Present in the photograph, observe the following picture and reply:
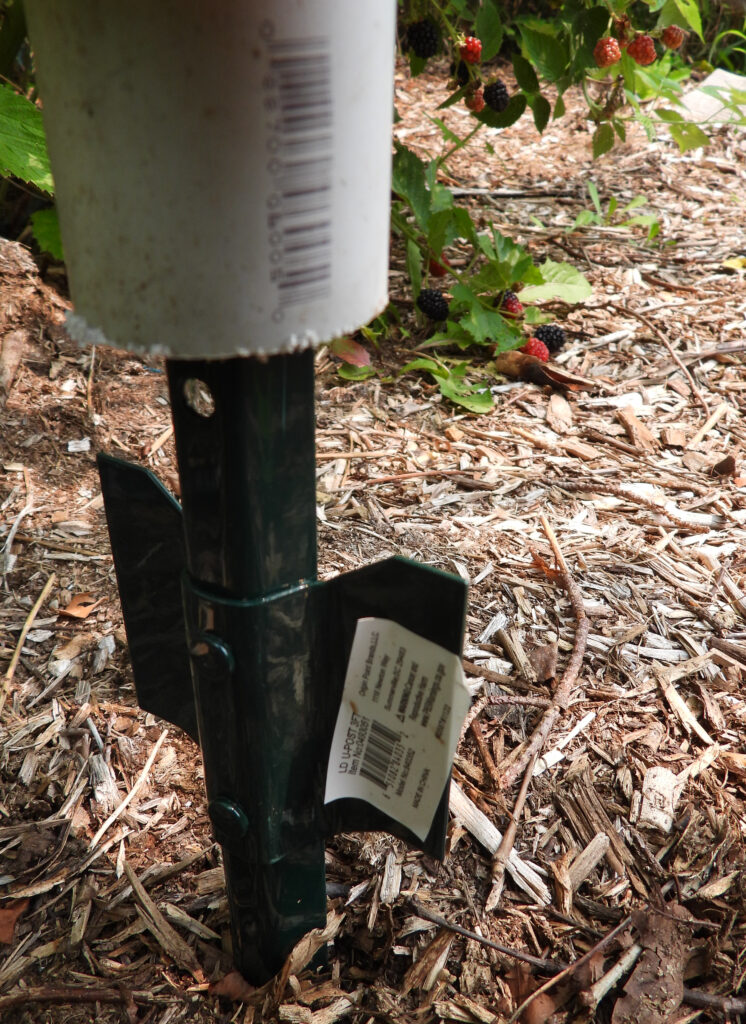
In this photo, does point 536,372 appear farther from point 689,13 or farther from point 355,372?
point 689,13

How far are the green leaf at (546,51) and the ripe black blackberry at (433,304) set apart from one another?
54 cm

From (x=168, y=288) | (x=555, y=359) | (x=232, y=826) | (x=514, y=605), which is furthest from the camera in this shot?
(x=555, y=359)

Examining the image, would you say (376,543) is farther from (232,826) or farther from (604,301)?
(604,301)

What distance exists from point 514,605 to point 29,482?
94cm

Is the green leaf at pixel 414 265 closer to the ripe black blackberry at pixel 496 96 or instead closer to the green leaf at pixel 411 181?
the green leaf at pixel 411 181

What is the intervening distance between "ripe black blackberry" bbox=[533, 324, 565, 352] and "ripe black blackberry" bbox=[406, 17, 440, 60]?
692mm

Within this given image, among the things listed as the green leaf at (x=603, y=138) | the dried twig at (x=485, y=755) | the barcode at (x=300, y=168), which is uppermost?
the barcode at (x=300, y=168)

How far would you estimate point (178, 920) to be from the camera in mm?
1003

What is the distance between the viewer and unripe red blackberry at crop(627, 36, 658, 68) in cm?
185

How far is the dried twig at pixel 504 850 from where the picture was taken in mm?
1020

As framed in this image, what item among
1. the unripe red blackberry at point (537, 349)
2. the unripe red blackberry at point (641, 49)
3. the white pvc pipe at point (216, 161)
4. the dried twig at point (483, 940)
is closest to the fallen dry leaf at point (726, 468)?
the unripe red blackberry at point (537, 349)

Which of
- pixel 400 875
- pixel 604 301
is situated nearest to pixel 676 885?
pixel 400 875

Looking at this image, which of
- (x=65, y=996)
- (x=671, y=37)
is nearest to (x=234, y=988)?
(x=65, y=996)

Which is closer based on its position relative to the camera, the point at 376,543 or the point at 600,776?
the point at 600,776
